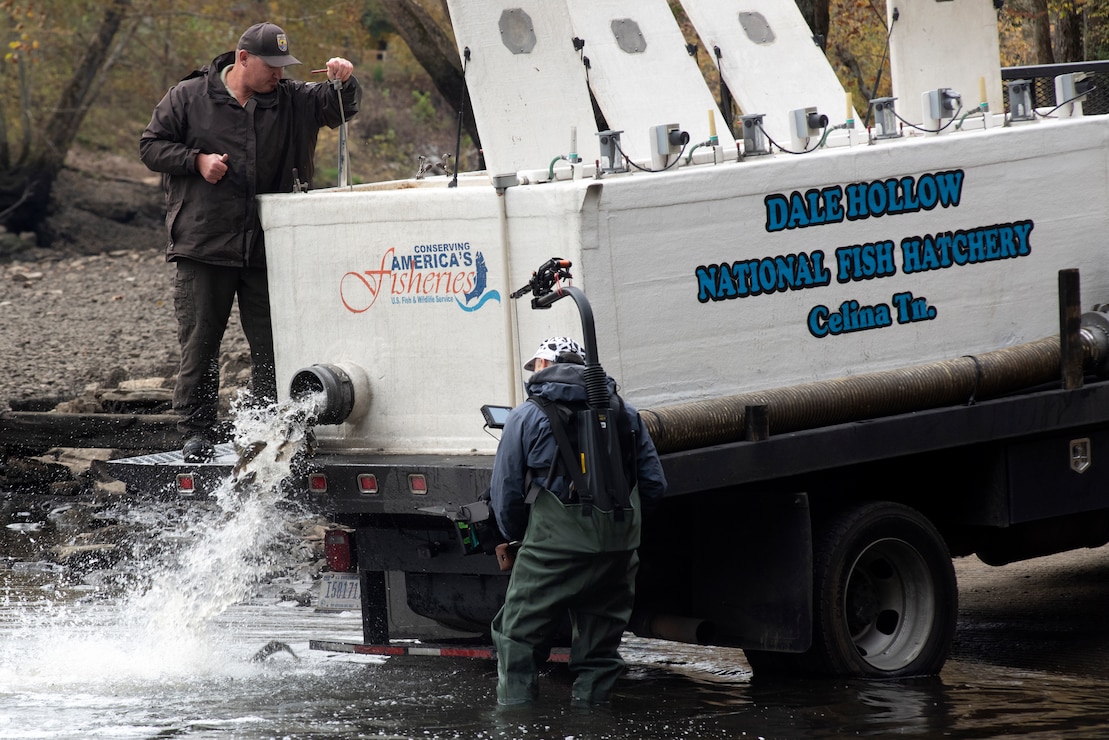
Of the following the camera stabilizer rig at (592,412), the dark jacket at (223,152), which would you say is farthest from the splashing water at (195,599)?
the camera stabilizer rig at (592,412)

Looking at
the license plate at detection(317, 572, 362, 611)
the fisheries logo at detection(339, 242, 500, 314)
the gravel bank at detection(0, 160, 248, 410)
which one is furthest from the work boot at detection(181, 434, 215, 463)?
the gravel bank at detection(0, 160, 248, 410)

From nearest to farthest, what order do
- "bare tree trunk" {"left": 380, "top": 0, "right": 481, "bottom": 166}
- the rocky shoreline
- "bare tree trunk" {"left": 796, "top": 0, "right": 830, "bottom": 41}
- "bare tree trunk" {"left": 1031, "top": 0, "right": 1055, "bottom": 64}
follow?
the rocky shoreline < "bare tree trunk" {"left": 796, "top": 0, "right": 830, "bottom": 41} < "bare tree trunk" {"left": 1031, "top": 0, "right": 1055, "bottom": 64} < "bare tree trunk" {"left": 380, "top": 0, "right": 481, "bottom": 166}

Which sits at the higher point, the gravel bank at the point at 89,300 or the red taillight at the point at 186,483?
the gravel bank at the point at 89,300

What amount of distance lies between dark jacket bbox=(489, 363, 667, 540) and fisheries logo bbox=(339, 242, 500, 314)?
0.54m

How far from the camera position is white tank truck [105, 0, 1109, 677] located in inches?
227

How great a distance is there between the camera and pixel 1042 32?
13.9 meters

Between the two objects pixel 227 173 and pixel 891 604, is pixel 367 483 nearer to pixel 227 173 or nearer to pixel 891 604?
pixel 227 173

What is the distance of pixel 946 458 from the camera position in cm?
675

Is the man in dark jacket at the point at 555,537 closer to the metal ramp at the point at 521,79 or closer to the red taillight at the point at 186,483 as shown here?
the metal ramp at the point at 521,79

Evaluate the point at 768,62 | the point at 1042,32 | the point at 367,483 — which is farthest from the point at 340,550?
the point at 1042,32

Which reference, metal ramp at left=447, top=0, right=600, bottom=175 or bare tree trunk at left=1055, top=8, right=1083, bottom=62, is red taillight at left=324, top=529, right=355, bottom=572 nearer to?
metal ramp at left=447, top=0, right=600, bottom=175

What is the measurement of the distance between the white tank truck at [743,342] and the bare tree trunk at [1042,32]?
7.13 metres

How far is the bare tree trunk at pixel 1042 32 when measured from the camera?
13527 millimetres

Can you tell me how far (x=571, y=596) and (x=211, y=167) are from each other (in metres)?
2.53
